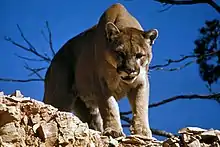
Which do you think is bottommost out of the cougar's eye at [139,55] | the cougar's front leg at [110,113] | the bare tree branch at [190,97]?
the cougar's front leg at [110,113]

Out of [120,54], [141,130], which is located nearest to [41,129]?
[141,130]

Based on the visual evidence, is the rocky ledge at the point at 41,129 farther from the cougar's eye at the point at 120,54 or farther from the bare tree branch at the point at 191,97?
the bare tree branch at the point at 191,97

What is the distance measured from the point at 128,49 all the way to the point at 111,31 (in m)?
0.19

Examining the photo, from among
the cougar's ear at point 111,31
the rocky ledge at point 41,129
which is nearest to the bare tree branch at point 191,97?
the cougar's ear at point 111,31

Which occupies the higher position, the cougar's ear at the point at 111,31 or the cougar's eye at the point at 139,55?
the cougar's ear at the point at 111,31

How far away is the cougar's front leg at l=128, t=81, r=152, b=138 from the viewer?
3.03 metres

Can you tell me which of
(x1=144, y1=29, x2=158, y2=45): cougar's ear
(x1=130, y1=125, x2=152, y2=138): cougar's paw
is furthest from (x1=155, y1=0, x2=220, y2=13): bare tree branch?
(x1=130, y1=125, x2=152, y2=138): cougar's paw

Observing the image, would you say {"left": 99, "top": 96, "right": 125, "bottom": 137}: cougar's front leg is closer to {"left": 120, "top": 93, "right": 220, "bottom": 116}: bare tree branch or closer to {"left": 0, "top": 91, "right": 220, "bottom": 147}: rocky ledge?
{"left": 0, "top": 91, "right": 220, "bottom": 147}: rocky ledge

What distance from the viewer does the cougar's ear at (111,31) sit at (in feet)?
10.6

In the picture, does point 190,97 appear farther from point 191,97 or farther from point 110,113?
point 110,113

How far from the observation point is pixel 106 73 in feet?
10.6

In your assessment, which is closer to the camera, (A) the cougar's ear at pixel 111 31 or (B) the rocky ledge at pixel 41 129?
(B) the rocky ledge at pixel 41 129

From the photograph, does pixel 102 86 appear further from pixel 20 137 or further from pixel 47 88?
pixel 20 137

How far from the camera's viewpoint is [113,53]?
10.4 feet
